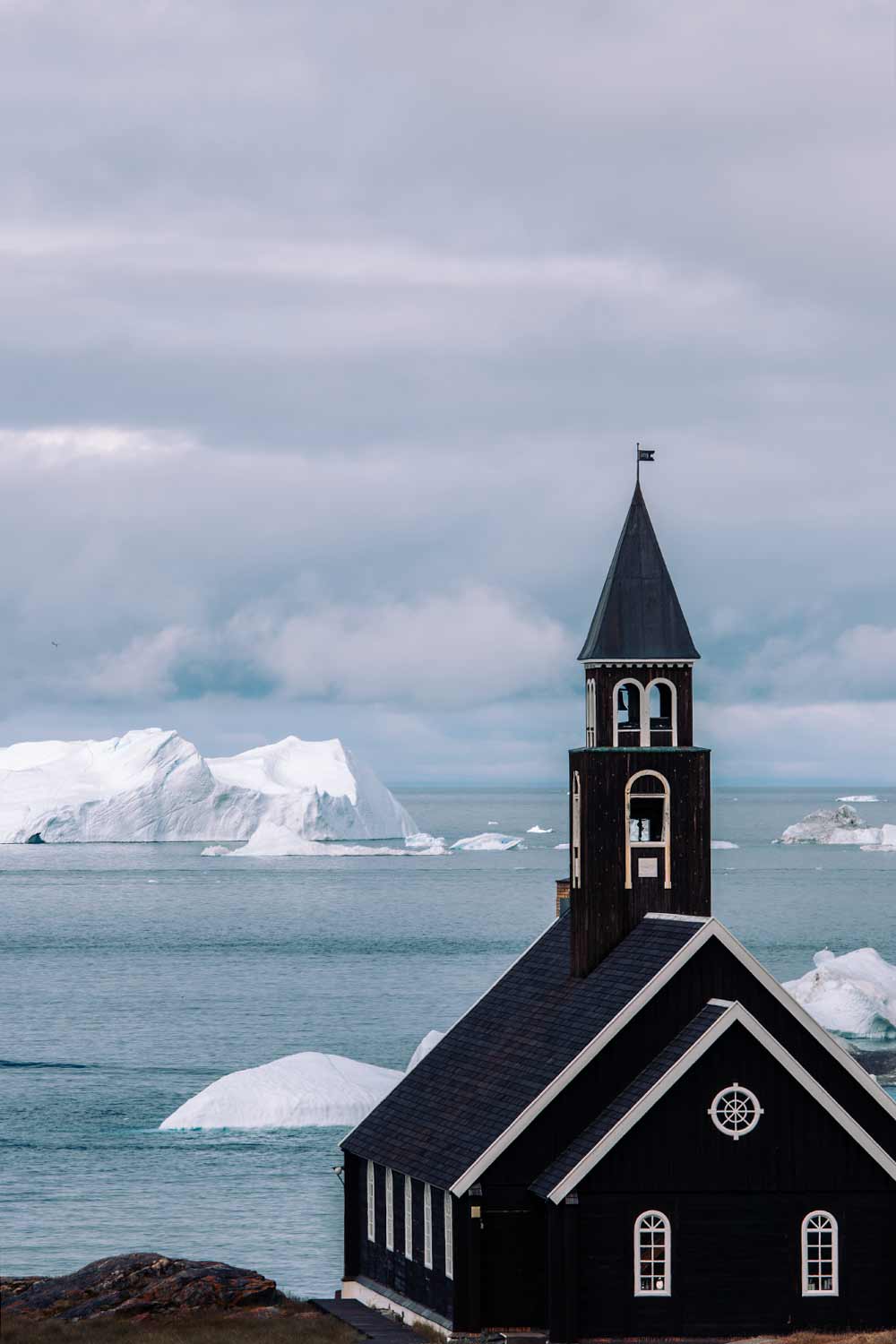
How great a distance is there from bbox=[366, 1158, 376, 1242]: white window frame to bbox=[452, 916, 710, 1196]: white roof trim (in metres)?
5.00

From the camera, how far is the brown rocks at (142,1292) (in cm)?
3297

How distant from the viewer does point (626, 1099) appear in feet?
104

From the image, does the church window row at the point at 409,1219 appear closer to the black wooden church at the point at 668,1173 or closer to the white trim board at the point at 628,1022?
the black wooden church at the point at 668,1173

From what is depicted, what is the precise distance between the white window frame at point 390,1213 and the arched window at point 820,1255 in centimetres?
703

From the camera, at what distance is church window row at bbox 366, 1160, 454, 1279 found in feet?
106

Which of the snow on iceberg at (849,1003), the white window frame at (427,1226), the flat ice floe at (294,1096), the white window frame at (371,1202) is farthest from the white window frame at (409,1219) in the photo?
the snow on iceberg at (849,1003)

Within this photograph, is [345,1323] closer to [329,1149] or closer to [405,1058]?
[329,1149]

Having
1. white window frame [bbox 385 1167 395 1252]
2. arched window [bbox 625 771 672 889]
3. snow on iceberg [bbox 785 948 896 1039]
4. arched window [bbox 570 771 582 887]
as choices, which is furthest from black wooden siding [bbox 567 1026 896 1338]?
snow on iceberg [bbox 785 948 896 1039]

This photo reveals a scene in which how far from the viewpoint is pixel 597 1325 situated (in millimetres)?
31281

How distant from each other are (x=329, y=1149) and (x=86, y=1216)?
851 cm

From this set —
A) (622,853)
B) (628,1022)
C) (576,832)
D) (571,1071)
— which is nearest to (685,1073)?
(628,1022)

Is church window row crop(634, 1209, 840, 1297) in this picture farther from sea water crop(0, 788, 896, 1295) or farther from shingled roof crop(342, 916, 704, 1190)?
sea water crop(0, 788, 896, 1295)

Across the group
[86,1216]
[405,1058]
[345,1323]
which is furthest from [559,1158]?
[405,1058]

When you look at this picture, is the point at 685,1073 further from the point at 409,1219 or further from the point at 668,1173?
the point at 409,1219
